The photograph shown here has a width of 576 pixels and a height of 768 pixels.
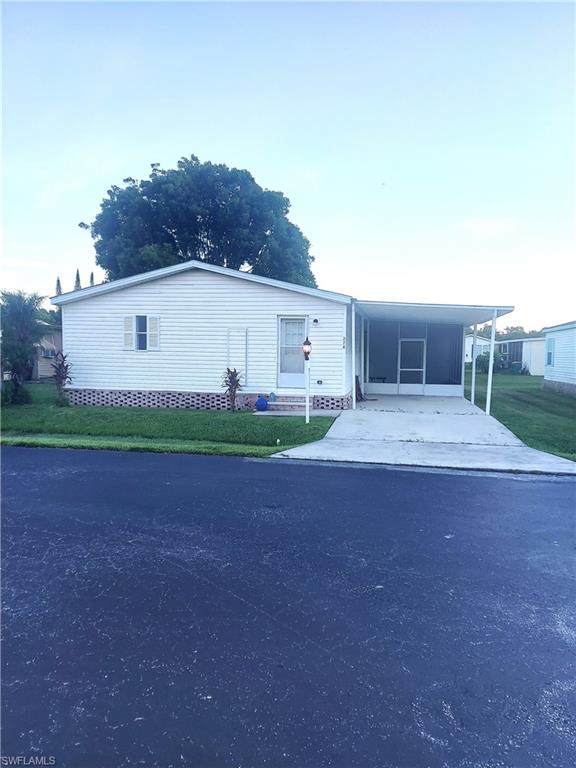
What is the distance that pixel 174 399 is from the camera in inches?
573

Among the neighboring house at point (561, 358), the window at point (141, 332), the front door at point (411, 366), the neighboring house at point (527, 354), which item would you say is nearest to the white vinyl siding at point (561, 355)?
the neighboring house at point (561, 358)

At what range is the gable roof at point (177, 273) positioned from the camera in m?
13.2

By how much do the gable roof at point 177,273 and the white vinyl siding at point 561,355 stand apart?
1332cm

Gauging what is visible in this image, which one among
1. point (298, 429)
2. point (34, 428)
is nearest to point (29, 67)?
point (34, 428)

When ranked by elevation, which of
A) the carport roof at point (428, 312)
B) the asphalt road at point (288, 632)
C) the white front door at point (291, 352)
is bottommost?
the asphalt road at point (288, 632)

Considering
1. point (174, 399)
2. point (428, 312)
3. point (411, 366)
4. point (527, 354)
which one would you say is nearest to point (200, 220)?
point (411, 366)

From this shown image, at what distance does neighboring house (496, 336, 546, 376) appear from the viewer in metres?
36.4

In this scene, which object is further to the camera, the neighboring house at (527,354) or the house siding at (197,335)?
the neighboring house at (527,354)

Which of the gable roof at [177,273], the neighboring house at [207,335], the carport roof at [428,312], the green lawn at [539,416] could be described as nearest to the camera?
the green lawn at [539,416]

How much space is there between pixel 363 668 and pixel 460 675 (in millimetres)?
543

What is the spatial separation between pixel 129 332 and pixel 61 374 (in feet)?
7.85

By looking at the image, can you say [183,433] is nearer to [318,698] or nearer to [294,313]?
[294,313]

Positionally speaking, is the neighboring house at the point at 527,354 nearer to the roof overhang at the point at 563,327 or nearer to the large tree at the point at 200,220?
the roof overhang at the point at 563,327

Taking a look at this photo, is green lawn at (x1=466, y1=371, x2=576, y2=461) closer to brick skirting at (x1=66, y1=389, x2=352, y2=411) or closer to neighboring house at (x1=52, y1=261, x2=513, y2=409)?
neighboring house at (x1=52, y1=261, x2=513, y2=409)
